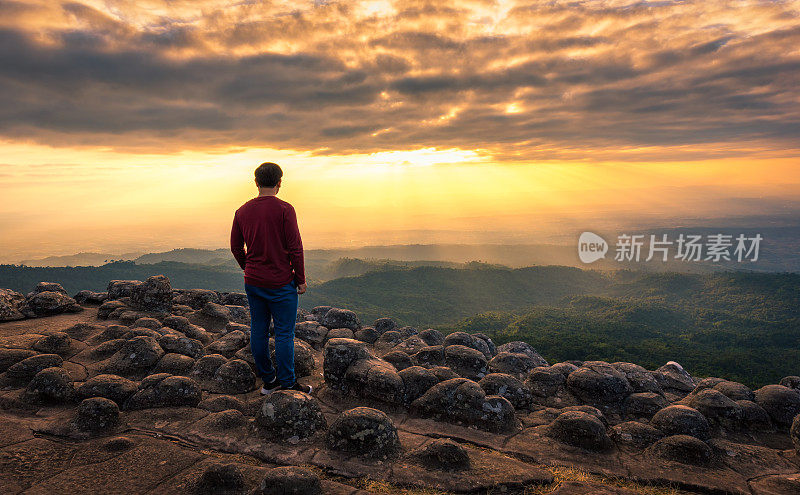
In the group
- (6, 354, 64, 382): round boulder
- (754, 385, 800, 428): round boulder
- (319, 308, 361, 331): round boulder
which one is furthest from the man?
(754, 385, 800, 428): round boulder

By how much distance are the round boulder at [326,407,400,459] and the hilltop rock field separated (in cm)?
2

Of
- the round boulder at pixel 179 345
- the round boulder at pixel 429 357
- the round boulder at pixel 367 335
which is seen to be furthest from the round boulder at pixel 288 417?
the round boulder at pixel 367 335

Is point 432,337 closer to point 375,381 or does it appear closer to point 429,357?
point 429,357

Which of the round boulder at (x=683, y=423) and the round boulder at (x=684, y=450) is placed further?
the round boulder at (x=683, y=423)

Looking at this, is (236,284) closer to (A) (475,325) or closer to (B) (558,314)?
(A) (475,325)

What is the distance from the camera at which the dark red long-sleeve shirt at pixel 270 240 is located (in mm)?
6301

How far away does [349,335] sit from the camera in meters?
11.1

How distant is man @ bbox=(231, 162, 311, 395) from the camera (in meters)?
6.31

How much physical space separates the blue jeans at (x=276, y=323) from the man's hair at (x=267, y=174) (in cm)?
162

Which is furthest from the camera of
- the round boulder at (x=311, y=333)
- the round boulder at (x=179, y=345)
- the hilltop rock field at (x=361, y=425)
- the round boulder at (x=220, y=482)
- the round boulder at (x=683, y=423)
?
the round boulder at (x=311, y=333)

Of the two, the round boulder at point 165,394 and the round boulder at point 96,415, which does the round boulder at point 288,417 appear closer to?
the round boulder at point 165,394

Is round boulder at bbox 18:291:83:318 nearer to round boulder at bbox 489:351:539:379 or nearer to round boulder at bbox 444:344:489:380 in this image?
round boulder at bbox 444:344:489:380

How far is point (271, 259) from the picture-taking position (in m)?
6.35

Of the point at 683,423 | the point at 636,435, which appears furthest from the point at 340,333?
the point at 683,423
